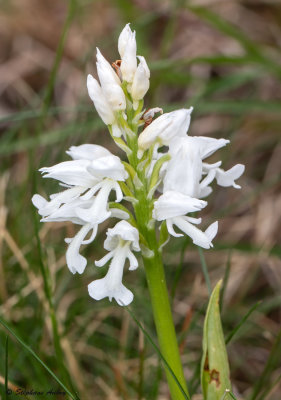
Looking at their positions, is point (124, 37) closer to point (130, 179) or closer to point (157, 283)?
point (130, 179)

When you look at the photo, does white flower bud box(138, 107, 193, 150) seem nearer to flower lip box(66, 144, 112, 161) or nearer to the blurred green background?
flower lip box(66, 144, 112, 161)

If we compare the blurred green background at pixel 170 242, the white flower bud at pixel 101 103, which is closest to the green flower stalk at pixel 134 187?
the white flower bud at pixel 101 103

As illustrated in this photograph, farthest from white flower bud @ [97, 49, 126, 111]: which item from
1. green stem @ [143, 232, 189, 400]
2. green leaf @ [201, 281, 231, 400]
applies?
green leaf @ [201, 281, 231, 400]

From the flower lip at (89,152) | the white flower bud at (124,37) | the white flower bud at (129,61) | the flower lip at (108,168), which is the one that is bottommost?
the flower lip at (108,168)

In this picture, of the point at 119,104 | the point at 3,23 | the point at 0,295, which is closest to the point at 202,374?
the point at 119,104

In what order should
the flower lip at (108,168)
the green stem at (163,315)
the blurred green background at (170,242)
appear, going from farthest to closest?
the blurred green background at (170,242)
the green stem at (163,315)
the flower lip at (108,168)

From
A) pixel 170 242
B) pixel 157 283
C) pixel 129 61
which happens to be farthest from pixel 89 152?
pixel 170 242

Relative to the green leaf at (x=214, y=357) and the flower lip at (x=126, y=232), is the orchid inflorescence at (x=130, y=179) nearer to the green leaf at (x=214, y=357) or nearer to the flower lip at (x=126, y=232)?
the flower lip at (x=126, y=232)

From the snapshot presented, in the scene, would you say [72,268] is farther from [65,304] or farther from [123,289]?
[65,304]
